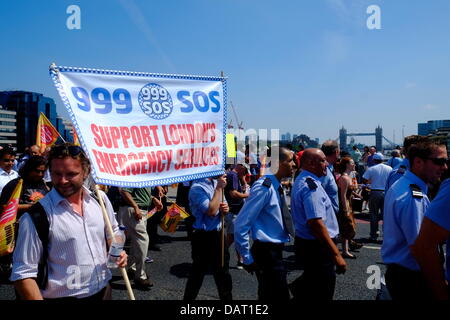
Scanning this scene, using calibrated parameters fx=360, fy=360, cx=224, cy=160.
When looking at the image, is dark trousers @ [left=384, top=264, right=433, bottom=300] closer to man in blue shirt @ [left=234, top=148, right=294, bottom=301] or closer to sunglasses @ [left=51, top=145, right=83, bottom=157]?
man in blue shirt @ [left=234, top=148, right=294, bottom=301]

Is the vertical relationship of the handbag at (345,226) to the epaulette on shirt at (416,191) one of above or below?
below

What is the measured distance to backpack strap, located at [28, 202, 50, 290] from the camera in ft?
6.60

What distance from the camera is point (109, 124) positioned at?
293 cm

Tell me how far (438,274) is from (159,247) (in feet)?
18.2

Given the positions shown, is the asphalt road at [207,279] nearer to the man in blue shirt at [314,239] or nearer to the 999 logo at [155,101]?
the man in blue shirt at [314,239]

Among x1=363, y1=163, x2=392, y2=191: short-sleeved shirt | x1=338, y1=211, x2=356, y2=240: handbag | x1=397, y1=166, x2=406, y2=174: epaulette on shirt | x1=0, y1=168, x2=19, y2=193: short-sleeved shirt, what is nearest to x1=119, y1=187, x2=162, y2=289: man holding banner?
x1=0, y1=168, x2=19, y2=193: short-sleeved shirt

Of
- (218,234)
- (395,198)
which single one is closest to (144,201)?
(218,234)

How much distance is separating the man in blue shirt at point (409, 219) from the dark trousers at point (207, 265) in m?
1.67

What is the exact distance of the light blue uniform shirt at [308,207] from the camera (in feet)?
10.6

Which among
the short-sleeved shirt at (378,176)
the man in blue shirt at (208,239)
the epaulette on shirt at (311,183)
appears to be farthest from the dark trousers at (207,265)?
the short-sleeved shirt at (378,176)

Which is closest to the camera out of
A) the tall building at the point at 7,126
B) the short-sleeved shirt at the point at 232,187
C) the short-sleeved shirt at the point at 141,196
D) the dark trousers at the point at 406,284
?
the dark trousers at the point at 406,284

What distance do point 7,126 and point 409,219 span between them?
138293mm

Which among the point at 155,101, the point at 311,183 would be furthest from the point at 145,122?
the point at 311,183
